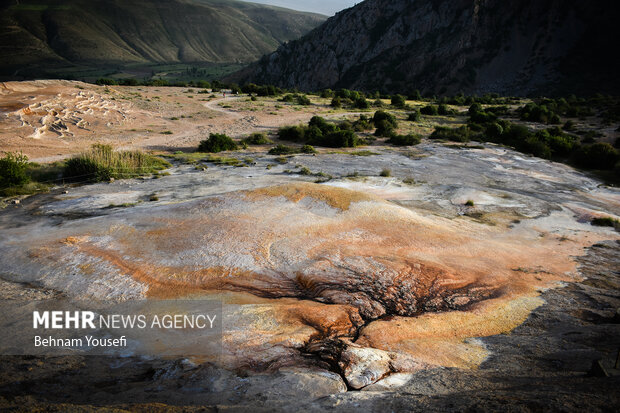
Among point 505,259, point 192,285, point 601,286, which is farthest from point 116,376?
point 601,286

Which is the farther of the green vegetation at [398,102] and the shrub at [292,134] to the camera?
the green vegetation at [398,102]

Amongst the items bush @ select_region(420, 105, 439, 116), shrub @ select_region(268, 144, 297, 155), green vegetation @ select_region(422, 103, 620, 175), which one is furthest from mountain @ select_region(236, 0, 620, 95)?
shrub @ select_region(268, 144, 297, 155)

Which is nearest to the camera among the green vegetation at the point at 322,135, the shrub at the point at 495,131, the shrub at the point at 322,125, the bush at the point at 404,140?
the green vegetation at the point at 322,135

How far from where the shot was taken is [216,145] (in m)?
25.0

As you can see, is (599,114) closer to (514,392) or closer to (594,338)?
(594,338)

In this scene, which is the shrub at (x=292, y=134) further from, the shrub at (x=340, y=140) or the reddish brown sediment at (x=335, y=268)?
the reddish brown sediment at (x=335, y=268)

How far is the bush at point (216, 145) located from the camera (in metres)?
25.0

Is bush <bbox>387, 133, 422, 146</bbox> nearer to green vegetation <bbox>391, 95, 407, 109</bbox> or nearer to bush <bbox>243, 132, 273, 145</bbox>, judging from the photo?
bush <bbox>243, 132, 273, 145</bbox>

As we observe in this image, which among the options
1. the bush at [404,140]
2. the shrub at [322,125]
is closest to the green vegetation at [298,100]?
the shrub at [322,125]

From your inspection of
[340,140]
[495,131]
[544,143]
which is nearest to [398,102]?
[495,131]

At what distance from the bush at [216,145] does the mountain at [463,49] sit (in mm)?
74450

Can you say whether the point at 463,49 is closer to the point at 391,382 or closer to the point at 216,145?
the point at 216,145

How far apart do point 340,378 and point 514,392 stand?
7.68ft

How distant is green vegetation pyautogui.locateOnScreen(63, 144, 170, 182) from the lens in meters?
17.1
